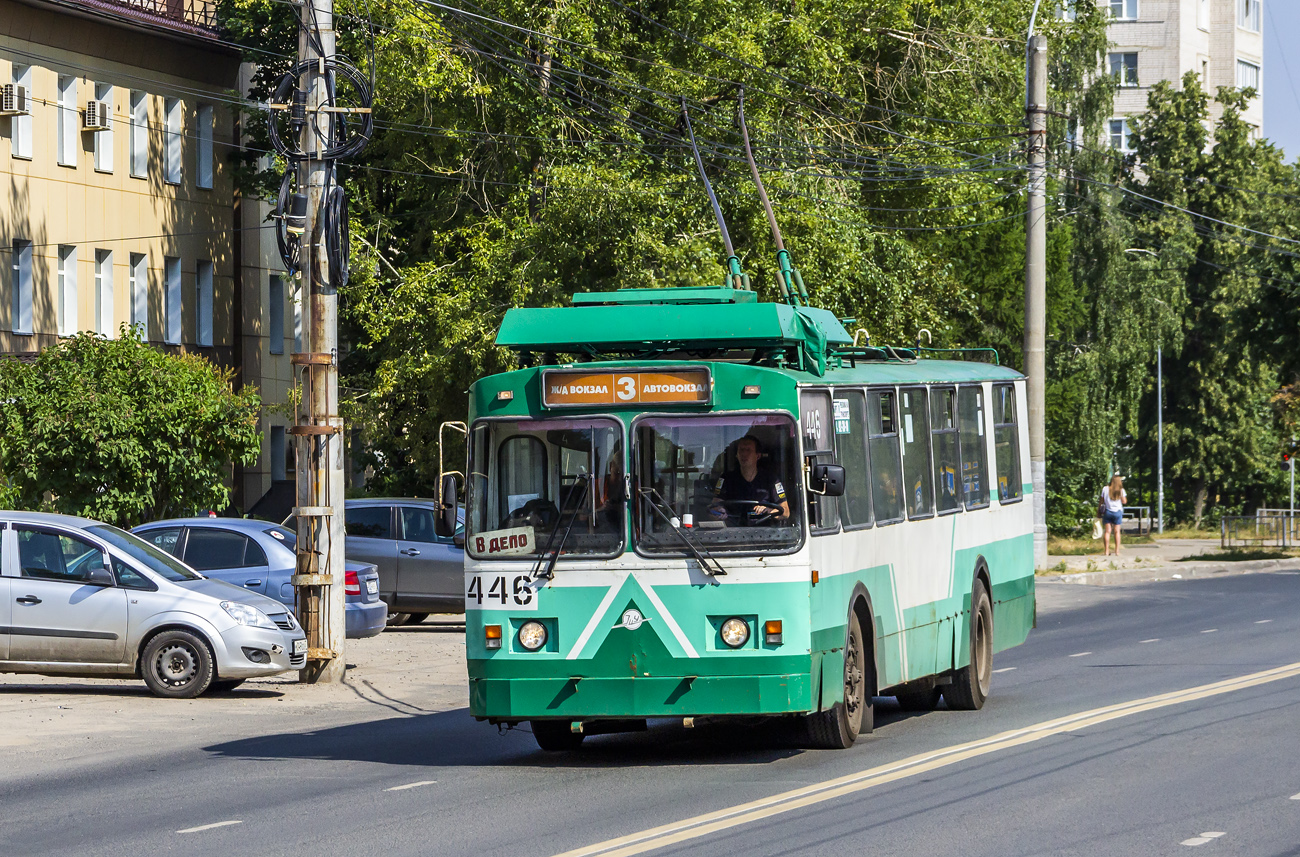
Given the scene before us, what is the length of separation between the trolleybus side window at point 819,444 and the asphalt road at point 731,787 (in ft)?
4.91

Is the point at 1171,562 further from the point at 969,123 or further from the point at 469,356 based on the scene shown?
the point at 469,356

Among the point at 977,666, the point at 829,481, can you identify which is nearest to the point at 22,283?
the point at 977,666

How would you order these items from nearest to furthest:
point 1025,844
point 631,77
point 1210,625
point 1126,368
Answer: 1. point 1025,844
2. point 1210,625
3. point 631,77
4. point 1126,368

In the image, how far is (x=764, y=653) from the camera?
37.3 ft

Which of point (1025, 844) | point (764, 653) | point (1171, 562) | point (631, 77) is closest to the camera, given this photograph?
point (1025, 844)

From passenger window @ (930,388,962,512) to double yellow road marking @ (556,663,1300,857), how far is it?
6.51 feet

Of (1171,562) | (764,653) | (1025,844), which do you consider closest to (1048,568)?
(1171,562)

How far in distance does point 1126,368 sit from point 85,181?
104ft

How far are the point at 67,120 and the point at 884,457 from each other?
98.5ft

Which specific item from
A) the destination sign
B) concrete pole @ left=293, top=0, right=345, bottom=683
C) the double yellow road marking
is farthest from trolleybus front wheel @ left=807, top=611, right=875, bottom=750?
concrete pole @ left=293, top=0, right=345, bottom=683

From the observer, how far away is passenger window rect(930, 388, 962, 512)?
14758mm

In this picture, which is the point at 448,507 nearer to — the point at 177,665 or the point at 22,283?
the point at 177,665

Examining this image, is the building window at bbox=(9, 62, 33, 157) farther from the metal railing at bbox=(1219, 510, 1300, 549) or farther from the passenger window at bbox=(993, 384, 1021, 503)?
the metal railing at bbox=(1219, 510, 1300, 549)

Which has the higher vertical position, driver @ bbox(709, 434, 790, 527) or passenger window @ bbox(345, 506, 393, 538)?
driver @ bbox(709, 434, 790, 527)
